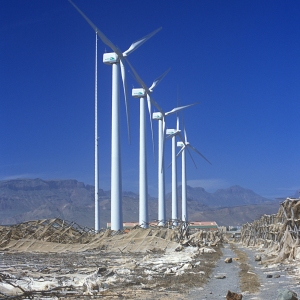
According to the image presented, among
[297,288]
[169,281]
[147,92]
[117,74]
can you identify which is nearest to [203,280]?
[169,281]

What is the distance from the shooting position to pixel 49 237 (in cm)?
3862

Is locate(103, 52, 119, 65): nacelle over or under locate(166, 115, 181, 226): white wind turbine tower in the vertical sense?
over

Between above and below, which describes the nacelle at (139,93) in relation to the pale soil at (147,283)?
above

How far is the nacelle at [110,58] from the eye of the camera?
1994 inches

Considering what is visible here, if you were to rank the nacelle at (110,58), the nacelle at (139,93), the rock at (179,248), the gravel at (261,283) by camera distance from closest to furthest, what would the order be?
the gravel at (261,283)
the rock at (179,248)
the nacelle at (110,58)
the nacelle at (139,93)

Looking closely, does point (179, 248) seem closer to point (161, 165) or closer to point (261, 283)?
point (261, 283)

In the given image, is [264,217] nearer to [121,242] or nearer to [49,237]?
[121,242]

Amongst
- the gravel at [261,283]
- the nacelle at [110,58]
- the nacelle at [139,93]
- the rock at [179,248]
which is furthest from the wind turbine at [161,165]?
the gravel at [261,283]

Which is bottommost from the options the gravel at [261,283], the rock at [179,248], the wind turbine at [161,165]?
the gravel at [261,283]

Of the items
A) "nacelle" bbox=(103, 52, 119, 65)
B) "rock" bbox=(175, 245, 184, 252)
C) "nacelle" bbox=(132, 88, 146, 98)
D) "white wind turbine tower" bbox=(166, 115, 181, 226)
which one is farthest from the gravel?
"white wind turbine tower" bbox=(166, 115, 181, 226)

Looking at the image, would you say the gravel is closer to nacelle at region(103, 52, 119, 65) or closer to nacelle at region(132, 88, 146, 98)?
nacelle at region(103, 52, 119, 65)

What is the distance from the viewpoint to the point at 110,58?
5081 cm

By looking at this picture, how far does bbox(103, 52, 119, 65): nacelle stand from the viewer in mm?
50656

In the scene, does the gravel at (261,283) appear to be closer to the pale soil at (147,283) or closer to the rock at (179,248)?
the pale soil at (147,283)
